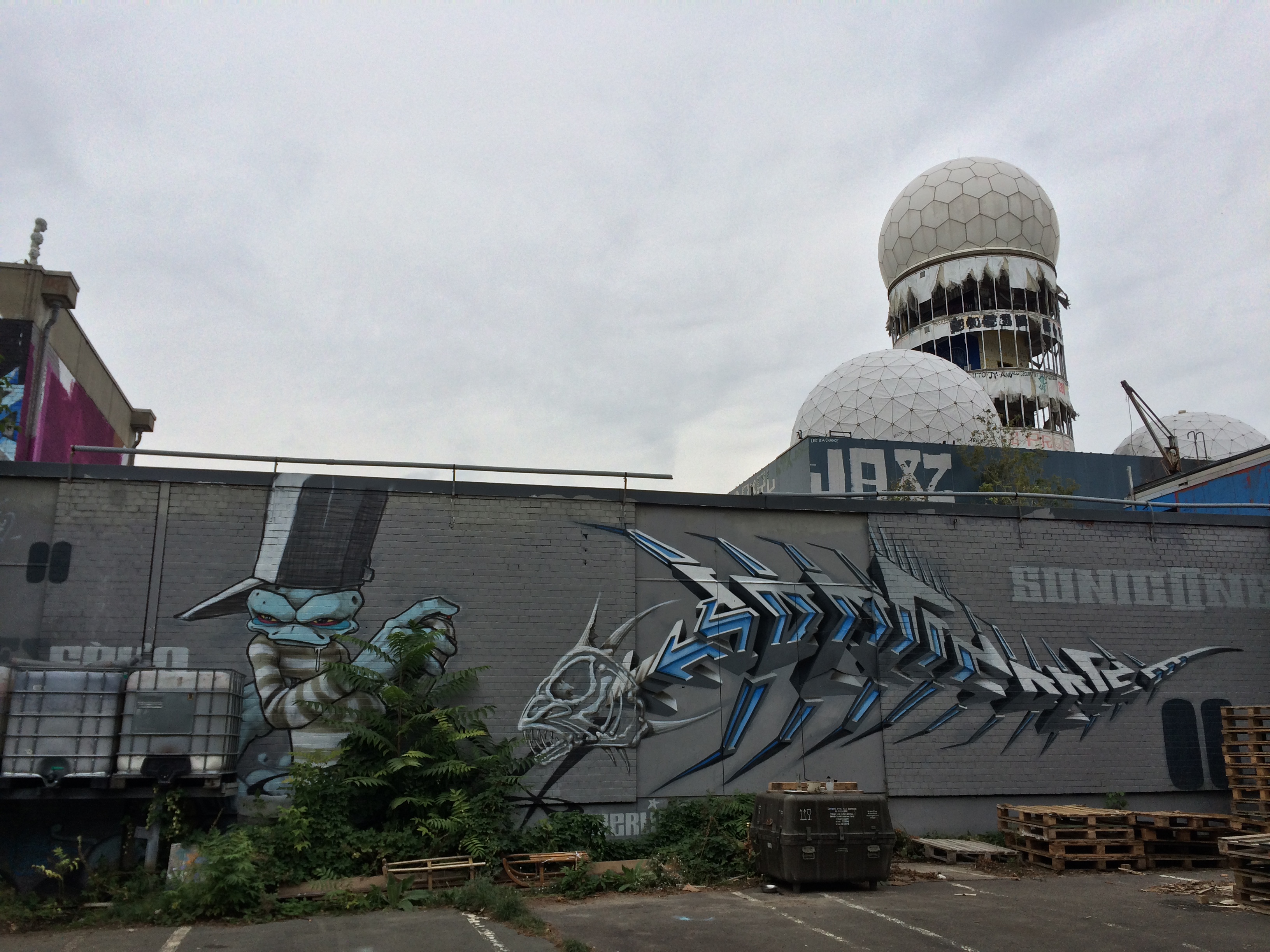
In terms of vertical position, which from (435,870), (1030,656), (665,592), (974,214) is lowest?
(435,870)

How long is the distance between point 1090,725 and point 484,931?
35.1ft

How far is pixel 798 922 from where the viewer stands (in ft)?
31.8

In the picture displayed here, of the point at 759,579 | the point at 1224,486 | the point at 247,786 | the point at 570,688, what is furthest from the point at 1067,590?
the point at 247,786

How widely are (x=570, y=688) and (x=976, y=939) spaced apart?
637 centimetres

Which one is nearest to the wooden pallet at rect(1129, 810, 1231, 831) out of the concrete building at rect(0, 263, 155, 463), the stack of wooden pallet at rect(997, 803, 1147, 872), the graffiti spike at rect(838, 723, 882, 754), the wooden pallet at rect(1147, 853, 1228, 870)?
the stack of wooden pallet at rect(997, 803, 1147, 872)

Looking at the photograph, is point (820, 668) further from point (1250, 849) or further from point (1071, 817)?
point (1250, 849)

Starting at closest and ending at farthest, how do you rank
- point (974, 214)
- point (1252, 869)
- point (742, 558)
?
point (1252, 869) → point (742, 558) → point (974, 214)

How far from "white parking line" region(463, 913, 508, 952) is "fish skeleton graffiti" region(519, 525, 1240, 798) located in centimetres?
318

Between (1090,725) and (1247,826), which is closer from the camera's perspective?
(1247,826)

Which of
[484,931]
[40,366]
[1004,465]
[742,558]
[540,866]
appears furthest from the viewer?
[1004,465]

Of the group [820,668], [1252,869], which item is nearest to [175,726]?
[820,668]

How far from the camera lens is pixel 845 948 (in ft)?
28.0

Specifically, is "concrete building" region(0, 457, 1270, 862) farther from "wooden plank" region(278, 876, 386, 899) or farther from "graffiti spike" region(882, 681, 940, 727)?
"wooden plank" region(278, 876, 386, 899)

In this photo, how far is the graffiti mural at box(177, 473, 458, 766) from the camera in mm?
12500
